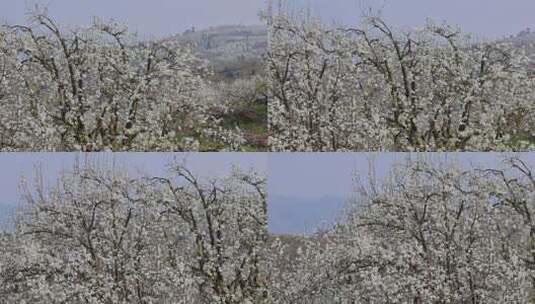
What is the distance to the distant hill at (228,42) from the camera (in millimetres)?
5598

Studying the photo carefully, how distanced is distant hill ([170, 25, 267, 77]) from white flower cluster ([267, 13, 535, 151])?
8 centimetres

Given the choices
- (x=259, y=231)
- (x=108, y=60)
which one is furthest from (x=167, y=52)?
(x=259, y=231)

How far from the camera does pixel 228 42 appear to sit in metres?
5.66

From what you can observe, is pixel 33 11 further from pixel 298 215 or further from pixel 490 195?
pixel 490 195

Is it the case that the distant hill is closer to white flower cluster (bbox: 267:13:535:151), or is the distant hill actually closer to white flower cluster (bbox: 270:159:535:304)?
white flower cluster (bbox: 267:13:535:151)

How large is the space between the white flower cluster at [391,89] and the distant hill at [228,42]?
0.08 meters

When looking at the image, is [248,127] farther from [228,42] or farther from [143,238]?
[143,238]

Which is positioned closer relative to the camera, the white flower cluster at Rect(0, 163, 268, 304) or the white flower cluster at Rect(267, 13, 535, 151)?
the white flower cluster at Rect(267, 13, 535, 151)

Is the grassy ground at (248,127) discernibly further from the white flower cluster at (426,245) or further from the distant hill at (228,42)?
the white flower cluster at (426,245)

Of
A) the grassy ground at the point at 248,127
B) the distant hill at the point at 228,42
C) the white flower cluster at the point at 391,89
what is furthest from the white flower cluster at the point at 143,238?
the distant hill at the point at 228,42

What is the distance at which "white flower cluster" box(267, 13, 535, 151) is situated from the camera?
220 inches

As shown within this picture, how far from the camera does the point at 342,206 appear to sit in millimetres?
5742

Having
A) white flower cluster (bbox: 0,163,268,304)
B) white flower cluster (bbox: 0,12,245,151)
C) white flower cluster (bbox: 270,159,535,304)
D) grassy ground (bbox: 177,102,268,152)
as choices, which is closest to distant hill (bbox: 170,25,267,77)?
white flower cluster (bbox: 0,12,245,151)

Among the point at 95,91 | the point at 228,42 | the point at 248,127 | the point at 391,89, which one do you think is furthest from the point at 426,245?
the point at 95,91
